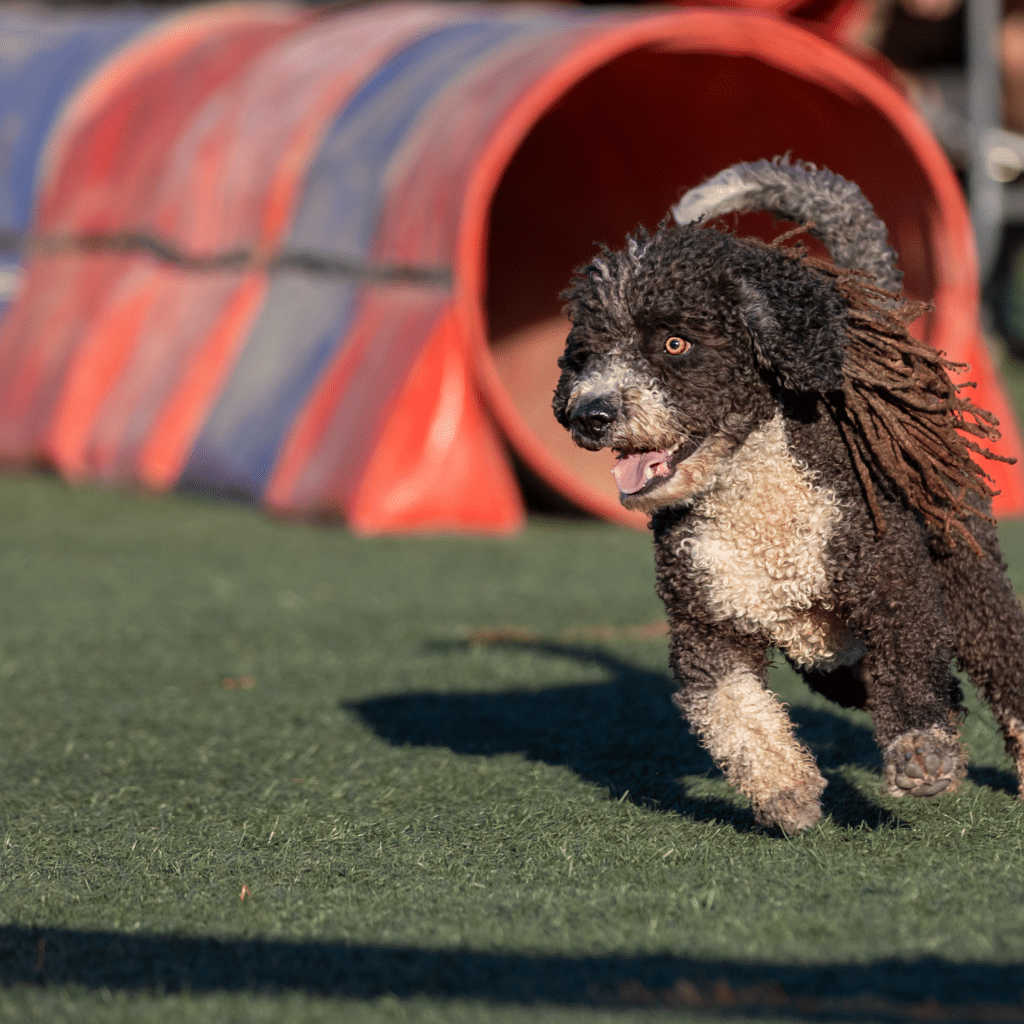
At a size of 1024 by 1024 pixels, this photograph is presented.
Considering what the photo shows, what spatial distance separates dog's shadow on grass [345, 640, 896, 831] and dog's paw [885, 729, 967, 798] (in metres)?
0.36

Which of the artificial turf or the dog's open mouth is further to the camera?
the dog's open mouth

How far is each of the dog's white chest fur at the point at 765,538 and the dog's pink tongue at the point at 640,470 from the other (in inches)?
5.7

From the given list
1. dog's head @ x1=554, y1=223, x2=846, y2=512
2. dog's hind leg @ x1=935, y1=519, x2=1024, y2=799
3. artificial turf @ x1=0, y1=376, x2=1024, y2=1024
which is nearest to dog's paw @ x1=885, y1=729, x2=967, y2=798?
artificial turf @ x1=0, y1=376, x2=1024, y2=1024

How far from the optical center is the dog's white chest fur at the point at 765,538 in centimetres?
369

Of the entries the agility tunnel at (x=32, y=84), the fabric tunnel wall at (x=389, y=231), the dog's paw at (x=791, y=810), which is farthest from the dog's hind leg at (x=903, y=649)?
the agility tunnel at (x=32, y=84)

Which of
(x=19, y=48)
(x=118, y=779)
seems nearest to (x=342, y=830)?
(x=118, y=779)

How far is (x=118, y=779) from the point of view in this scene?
4.67m

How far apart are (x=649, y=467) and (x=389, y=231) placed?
6.13 m

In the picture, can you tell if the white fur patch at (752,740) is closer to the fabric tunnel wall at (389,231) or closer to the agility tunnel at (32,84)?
the fabric tunnel wall at (389,231)

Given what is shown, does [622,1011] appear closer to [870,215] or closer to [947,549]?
[947,549]

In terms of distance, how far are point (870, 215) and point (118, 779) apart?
2.47 metres

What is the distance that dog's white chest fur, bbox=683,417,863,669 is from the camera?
3.69 meters

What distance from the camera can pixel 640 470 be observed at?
12.0ft

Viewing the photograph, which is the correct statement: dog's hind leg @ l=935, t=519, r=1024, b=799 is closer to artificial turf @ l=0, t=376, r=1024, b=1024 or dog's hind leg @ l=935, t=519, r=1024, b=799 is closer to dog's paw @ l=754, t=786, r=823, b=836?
artificial turf @ l=0, t=376, r=1024, b=1024
